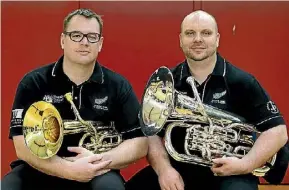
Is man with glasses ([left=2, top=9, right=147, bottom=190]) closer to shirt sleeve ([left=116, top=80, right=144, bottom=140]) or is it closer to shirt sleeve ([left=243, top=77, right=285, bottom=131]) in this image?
shirt sleeve ([left=116, top=80, right=144, bottom=140])

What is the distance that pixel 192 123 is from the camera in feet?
7.58

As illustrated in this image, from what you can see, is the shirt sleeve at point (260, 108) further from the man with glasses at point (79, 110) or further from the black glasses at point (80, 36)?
the black glasses at point (80, 36)

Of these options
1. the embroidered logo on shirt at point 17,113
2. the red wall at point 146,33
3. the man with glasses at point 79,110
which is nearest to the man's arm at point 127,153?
the man with glasses at point 79,110

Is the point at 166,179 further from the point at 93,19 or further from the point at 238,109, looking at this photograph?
the point at 93,19

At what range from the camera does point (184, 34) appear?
2436 millimetres

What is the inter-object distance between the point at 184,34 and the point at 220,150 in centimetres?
60

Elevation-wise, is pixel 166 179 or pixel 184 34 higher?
pixel 184 34

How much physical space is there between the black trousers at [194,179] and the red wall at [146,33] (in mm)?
1433

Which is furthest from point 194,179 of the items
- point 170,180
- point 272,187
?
point 272,187

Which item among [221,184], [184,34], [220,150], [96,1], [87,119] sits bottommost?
[221,184]

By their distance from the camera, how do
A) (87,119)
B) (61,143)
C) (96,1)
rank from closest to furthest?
(61,143) → (87,119) → (96,1)

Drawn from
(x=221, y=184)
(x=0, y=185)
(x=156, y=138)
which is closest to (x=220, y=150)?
(x=221, y=184)

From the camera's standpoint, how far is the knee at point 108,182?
211cm

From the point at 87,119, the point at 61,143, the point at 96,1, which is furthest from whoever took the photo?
the point at 96,1
